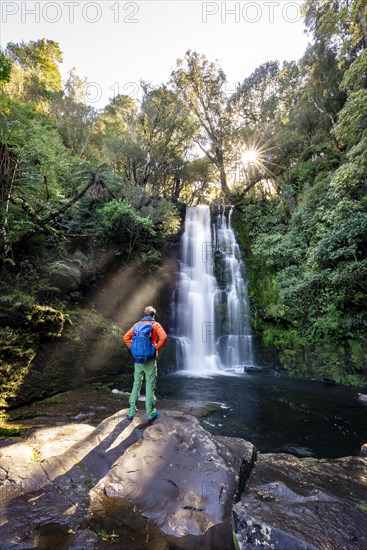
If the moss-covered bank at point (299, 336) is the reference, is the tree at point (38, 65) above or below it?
above

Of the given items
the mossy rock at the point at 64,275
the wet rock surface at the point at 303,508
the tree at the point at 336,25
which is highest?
the tree at the point at 336,25

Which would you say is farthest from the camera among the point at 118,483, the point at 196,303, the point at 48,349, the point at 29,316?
the point at 196,303

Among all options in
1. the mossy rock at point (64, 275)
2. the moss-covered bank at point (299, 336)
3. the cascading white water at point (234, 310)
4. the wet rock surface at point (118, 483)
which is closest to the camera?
the wet rock surface at point (118, 483)

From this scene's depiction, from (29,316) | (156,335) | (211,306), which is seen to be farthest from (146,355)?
(211,306)

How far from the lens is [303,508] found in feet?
9.11

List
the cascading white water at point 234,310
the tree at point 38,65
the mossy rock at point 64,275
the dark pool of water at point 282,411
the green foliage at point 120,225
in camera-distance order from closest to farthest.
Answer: the dark pool of water at point 282,411 → the mossy rock at point 64,275 → the green foliage at point 120,225 → the cascading white water at point 234,310 → the tree at point 38,65

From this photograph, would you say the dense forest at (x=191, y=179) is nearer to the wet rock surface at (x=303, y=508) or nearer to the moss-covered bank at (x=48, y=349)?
the moss-covered bank at (x=48, y=349)

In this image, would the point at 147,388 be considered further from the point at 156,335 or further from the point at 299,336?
the point at 299,336

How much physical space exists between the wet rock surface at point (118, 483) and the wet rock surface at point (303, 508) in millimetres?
258

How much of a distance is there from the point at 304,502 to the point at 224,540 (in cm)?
98

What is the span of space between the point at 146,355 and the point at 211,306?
11119mm

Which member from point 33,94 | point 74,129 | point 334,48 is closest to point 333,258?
point 334,48

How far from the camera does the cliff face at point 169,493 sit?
8.16 ft

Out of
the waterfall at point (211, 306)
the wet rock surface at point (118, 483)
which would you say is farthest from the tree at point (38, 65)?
the wet rock surface at point (118, 483)
